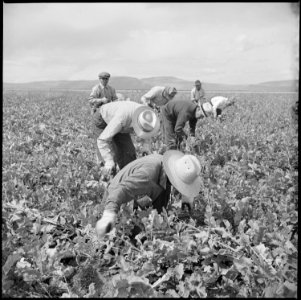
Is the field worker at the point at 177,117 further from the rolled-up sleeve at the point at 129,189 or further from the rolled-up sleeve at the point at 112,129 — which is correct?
the rolled-up sleeve at the point at 129,189

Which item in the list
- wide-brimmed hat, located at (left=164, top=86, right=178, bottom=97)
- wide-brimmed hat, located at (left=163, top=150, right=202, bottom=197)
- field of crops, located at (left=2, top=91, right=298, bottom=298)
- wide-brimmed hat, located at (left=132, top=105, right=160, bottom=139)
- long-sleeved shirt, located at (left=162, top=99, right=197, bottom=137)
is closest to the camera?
field of crops, located at (left=2, top=91, right=298, bottom=298)

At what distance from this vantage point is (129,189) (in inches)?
111

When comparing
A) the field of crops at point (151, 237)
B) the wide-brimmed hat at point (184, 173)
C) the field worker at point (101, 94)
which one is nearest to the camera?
the field of crops at point (151, 237)

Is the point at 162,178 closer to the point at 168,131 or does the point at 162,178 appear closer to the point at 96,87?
the point at 96,87

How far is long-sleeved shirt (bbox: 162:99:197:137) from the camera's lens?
210 inches

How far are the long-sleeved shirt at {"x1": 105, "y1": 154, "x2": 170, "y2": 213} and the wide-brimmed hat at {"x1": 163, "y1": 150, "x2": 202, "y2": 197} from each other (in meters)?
0.13

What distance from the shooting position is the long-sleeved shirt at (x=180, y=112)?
17.5ft

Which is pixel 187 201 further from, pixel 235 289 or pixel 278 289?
pixel 278 289

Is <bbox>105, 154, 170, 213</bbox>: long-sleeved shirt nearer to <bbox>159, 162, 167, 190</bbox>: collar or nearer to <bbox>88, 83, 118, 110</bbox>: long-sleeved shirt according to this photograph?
<bbox>159, 162, 167, 190</bbox>: collar

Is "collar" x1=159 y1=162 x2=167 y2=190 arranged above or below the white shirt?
below

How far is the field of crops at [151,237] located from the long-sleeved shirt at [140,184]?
0.13m

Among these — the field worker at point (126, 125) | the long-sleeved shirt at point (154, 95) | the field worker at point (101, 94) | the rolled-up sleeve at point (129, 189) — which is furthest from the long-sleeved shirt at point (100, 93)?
the rolled-up sleeve at point (129, 189)

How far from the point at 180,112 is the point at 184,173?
2654mm

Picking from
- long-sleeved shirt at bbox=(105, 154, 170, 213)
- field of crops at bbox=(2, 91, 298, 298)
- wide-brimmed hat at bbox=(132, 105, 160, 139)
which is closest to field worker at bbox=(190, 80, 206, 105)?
field of crops at bbox=(2, 91, 298, 298)
